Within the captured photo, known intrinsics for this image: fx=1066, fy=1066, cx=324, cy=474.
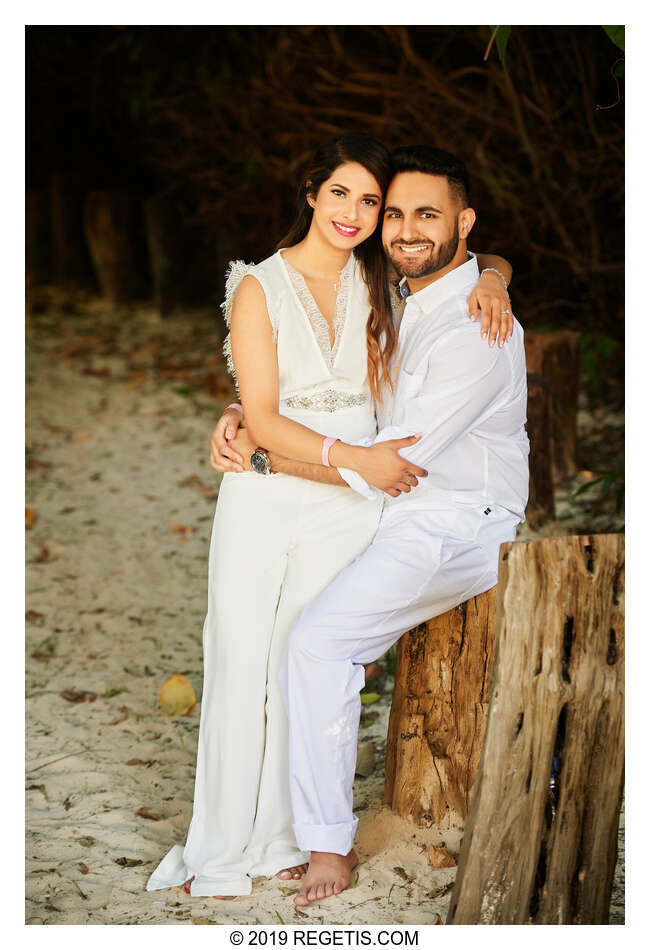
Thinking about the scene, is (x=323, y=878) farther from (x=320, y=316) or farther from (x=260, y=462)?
(x=320, y=316)

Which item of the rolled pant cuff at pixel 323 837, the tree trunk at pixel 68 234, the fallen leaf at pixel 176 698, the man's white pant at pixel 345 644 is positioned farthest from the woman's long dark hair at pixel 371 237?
the tree trunk at pixel 68 234

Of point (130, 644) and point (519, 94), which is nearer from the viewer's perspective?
point (130, 644)

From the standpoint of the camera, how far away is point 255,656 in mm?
3002

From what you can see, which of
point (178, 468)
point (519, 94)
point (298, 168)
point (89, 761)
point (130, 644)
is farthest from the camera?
point (298, 168)

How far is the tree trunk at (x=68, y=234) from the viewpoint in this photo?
10.5 metres

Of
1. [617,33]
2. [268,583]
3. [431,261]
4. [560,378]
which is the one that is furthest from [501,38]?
[560,378]

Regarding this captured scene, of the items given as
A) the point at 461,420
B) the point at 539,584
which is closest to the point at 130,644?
the point at 461,420

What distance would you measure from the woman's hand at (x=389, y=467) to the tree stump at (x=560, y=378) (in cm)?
269

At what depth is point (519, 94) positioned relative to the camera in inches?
251

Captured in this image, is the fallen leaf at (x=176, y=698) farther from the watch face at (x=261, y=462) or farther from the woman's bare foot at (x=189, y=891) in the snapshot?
the watch face at (x=261, y=462)

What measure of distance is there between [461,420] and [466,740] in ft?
3.04

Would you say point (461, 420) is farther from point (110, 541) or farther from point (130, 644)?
point (110, 541)

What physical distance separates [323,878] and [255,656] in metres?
0.62

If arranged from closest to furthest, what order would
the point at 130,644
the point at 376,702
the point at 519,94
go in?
the point at 376,702 → the point at 130,644 → the point at 519,94
